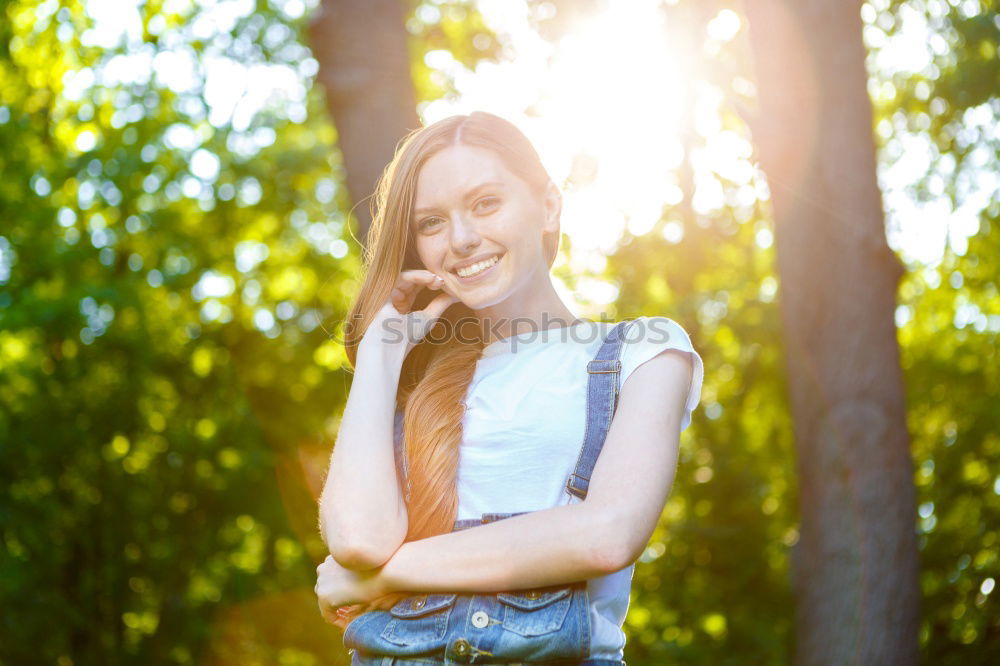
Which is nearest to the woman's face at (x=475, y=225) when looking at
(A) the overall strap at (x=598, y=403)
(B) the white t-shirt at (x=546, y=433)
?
(B) the white t-shirt at (x=546, y=433)

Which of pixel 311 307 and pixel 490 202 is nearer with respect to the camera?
pixel 490 202

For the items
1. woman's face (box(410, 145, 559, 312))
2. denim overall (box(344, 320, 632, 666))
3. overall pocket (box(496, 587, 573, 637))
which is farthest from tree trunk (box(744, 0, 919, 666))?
overall pocket (box(496, 587, 573, 637))

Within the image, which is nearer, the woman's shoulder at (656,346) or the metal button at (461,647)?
the metal button at (461,647)

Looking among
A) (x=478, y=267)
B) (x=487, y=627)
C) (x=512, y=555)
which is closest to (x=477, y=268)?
(x=478, y=267)

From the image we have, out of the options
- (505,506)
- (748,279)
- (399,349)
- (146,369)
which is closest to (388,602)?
(505,506)

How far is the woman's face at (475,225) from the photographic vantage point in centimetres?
243

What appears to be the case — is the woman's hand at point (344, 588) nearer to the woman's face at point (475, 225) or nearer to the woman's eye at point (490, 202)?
the woman's face at point (475, 225)

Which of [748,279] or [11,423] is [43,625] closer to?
[11,423]

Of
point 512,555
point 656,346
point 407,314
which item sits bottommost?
point 512,555

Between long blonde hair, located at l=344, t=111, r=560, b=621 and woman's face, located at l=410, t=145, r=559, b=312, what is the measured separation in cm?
4

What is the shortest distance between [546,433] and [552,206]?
74cm

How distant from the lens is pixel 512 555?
6.38 feet

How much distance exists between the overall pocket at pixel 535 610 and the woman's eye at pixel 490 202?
975mm

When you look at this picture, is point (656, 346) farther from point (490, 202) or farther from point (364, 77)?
point (364, 77)
